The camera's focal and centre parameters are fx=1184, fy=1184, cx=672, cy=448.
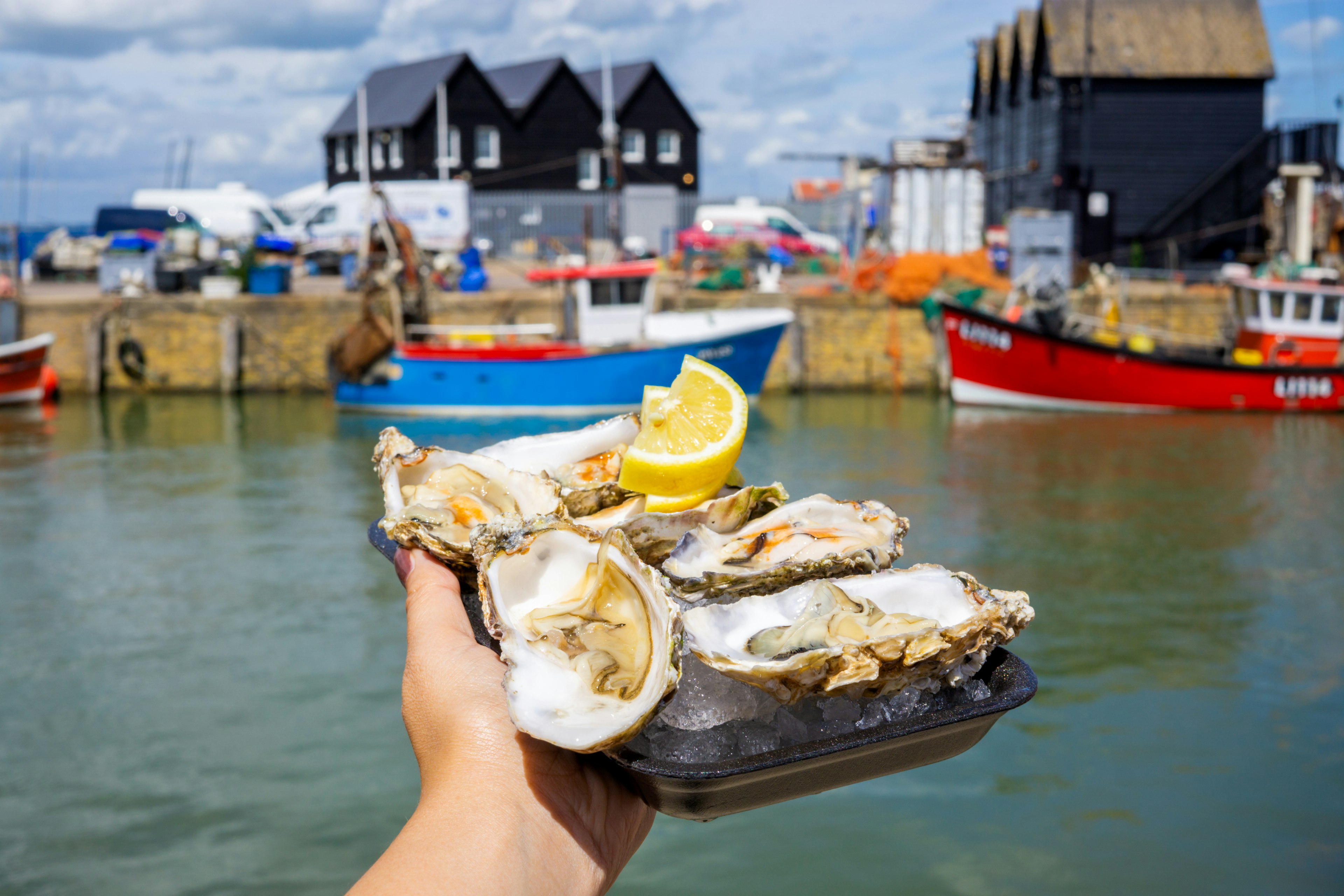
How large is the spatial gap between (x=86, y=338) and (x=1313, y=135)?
86.1ft

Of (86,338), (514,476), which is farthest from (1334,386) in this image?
(86,338)

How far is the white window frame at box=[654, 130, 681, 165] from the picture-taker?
41969 mm

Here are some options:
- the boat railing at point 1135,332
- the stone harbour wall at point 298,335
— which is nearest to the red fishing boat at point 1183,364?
the boat railing at point 1135,332

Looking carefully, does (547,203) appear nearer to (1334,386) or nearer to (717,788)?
(1334,386)

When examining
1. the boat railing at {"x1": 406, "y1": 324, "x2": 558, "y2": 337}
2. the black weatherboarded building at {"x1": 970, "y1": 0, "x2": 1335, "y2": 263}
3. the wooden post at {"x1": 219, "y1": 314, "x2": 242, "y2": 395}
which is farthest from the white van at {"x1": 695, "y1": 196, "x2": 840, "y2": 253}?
the wooden post at {"x1": 219, "y1": 314, "x2": 242, "y2": 395}

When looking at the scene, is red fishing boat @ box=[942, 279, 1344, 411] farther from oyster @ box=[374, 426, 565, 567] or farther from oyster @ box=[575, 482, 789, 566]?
oyster @ box=[575, 482, 789, 566]

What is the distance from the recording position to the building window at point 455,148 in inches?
1553

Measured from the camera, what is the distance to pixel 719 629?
5.82 feet

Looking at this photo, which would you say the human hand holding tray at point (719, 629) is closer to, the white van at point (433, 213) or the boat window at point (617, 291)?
the boat window at point (617, 291)

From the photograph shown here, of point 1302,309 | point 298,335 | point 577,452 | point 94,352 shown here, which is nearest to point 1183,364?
point 1302,309

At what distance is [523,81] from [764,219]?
14.0 metres

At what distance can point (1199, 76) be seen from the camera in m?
27.6

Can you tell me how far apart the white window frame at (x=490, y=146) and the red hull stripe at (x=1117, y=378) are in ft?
81.3

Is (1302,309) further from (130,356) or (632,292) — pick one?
(130,356)
